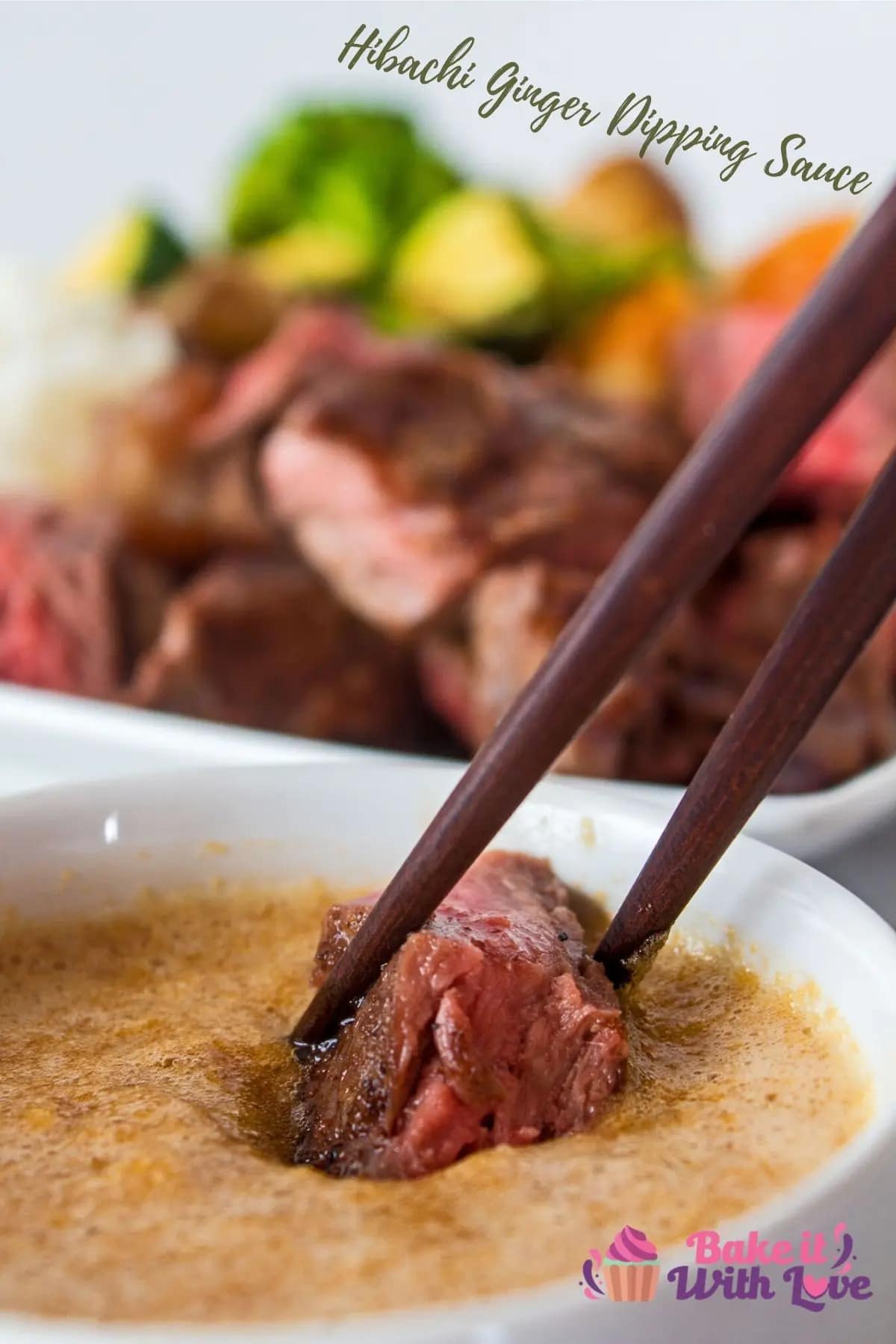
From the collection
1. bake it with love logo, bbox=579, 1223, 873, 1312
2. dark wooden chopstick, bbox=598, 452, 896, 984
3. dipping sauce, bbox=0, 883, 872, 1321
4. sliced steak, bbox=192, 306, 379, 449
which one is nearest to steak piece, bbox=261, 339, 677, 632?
sliced steak, bbox=192, 306, 379, 449

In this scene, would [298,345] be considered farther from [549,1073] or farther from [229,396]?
[549,1073]

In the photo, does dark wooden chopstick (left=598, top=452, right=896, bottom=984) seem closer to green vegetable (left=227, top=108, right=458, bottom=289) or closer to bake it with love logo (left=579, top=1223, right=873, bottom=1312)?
bake it with love logo (left=579, top=1223, right=873, bottom=1312)

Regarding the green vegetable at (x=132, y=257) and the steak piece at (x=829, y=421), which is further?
the green vegetable at (x=132, y=257)

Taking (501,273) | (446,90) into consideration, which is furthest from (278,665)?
(446,90)

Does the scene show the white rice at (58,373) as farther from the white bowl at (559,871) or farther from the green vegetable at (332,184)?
the white bowl at (559,871)

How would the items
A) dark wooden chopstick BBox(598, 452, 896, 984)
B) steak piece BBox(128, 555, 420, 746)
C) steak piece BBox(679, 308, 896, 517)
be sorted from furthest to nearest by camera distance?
1. steak piece BBox(679, 308, 896, 517)
2. steak piece BBox(128, 555, 420, 746)
3. dark wooden chopstick BBox(598, 452, 896, 984)

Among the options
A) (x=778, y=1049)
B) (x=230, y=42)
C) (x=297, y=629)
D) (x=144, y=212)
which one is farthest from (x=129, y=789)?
(x=230, y=42)

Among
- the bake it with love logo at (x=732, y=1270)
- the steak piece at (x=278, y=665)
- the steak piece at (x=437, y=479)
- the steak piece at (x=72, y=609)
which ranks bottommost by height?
the steak piece at (x=72, y=609)

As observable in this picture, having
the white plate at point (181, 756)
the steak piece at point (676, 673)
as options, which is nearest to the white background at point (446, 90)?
the steak piece at point (676, 673)
